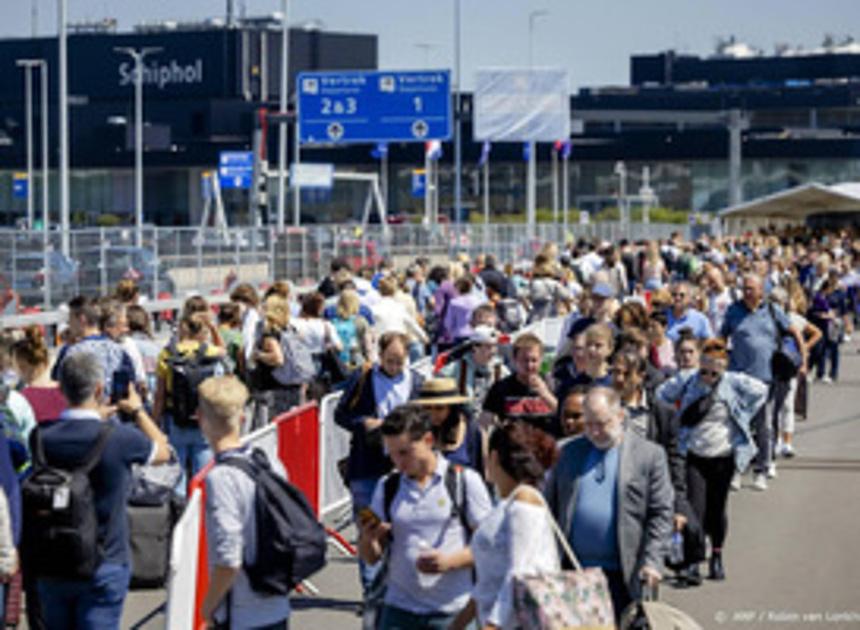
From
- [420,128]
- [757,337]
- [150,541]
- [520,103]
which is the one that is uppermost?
[520,103]

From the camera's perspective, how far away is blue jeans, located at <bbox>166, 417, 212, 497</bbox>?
12.1 m

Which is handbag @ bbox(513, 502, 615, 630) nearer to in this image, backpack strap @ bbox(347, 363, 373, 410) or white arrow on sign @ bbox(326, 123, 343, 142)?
backpack strap @ bbox(347, 363, 373, 410)

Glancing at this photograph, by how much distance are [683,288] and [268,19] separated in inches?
4832

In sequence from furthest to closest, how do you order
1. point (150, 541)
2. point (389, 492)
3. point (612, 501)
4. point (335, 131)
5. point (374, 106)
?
1. point (374, 106)
2. point (335, 131)
3. point (150, 541)
4. point (612, 501)
5. point (389, 492)

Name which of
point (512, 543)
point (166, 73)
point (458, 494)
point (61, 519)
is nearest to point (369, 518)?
point (458, 494)

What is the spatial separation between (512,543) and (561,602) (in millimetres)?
266

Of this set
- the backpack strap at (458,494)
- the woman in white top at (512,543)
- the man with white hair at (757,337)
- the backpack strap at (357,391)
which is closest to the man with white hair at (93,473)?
the backpack strap at (458,494)

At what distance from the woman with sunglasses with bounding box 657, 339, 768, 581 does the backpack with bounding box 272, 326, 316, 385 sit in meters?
3.72

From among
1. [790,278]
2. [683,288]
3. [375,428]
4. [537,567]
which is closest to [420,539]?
[537,567]

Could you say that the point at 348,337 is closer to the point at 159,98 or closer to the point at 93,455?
the point at 93,455

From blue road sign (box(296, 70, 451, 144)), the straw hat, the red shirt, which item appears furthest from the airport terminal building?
the straw hat

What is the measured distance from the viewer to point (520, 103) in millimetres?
48406

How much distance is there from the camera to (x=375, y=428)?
9648 millimetres

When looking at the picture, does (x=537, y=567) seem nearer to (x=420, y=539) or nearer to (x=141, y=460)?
(x=420, y=539)
